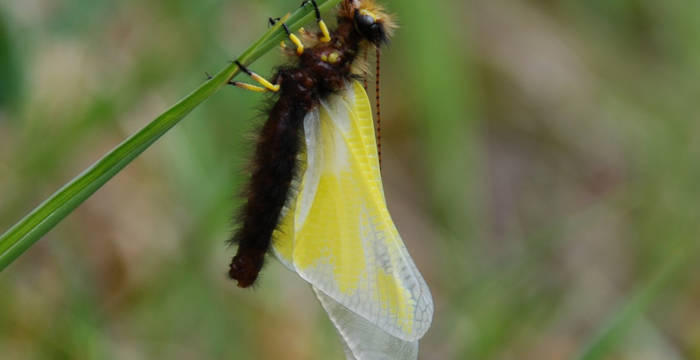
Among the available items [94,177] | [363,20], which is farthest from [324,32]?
[94,177]

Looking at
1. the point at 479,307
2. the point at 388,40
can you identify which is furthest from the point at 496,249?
the point at 388,40

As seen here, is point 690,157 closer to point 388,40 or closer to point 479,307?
point 479,307

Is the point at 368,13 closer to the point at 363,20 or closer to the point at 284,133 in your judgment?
the point at 363,20

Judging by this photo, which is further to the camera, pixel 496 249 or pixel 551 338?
pixel 496 249

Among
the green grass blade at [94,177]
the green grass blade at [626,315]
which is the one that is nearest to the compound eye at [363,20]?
the green grass blade at [94,177]

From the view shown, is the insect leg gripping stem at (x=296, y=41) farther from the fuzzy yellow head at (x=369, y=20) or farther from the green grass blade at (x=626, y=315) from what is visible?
the green grass blade at (x=626, y=315)

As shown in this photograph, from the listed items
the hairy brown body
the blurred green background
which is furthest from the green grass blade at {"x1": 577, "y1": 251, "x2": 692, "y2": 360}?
the hairy brown body
